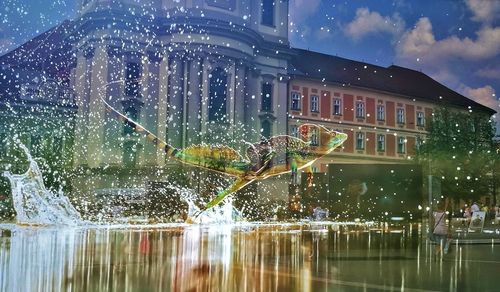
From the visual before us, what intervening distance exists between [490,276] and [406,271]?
1.29m

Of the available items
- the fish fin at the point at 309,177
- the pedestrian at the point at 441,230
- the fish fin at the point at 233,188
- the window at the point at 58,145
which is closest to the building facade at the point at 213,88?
the window at the point at 58,145

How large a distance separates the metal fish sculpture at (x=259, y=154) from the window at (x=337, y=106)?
115 centimetres

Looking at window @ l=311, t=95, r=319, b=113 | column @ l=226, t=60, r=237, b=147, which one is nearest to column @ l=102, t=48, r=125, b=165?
column @ l=226, t=60, r=237, b=147

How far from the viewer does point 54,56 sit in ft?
70.3

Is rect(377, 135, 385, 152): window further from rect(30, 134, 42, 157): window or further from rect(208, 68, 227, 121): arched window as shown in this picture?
rect(30, 134, 42, 157): window

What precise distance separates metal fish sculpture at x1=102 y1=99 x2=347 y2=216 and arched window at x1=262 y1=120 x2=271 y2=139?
600 mm

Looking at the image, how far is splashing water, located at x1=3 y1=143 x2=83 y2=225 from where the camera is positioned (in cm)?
1950

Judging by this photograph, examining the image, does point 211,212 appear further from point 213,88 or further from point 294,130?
point 294,130

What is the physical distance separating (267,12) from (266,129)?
16.9 feet

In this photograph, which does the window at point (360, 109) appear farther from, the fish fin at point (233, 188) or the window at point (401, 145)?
the fish fin at point (233, 188)

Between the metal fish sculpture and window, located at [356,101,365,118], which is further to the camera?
window, located at [356,101,365,118]

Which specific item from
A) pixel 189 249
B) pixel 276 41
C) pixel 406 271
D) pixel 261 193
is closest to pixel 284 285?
pixel 406 271

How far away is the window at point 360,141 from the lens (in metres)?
17.4

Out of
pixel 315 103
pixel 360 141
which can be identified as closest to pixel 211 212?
pixel 315 103
